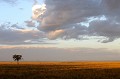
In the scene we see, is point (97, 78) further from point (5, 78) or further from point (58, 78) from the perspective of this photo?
point (5, 78)

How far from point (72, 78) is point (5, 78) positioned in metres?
10.1

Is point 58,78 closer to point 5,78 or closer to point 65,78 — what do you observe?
point 65,78

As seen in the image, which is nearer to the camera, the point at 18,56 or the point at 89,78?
the point at 89,78

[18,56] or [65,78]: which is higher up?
[18,56]

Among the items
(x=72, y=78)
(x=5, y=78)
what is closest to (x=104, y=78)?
(x=72, y=78)

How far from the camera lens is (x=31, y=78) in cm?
4278

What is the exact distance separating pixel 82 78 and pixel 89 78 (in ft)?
3.66

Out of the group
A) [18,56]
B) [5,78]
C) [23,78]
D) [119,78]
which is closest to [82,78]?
[119,78]

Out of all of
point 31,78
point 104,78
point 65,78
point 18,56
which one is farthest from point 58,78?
point 18,56

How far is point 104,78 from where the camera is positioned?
140ft

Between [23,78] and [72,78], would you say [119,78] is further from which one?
[23,78]

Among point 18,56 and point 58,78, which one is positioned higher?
point 18,56

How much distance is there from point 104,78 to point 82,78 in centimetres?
330

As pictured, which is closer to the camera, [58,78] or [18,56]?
[58,78]
